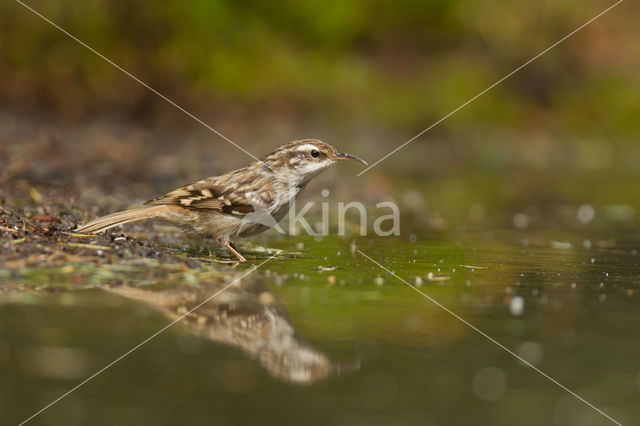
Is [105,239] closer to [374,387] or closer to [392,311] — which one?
[392,311]

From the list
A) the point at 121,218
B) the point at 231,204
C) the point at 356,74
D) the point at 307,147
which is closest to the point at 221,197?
the point at 231,204

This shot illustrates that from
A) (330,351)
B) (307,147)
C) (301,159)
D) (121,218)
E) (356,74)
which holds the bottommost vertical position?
(330,351)

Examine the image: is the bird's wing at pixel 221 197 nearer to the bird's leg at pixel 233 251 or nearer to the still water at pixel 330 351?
the bird's leg at pixel 233 251

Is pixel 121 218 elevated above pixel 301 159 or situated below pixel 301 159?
below

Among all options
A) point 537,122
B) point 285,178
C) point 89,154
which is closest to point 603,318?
point 285,178

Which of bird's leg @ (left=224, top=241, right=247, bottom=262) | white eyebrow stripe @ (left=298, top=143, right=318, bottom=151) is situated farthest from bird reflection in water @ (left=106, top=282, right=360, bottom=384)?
white eyebrow stripe @ (left=298, top=143, right=318, bottom=151)

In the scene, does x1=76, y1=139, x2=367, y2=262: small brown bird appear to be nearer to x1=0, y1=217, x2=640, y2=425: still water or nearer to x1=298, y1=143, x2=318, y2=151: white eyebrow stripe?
x1=298, y1=143, x2=318, y2=151: white eyebrow stripe

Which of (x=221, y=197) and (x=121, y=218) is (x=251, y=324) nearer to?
(x=121, y=218)
